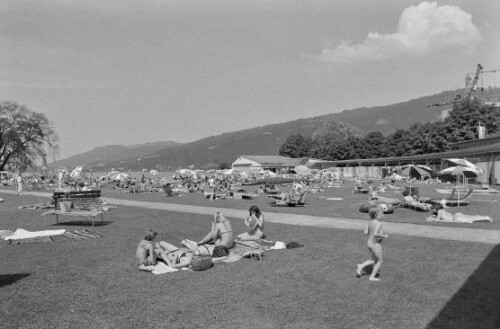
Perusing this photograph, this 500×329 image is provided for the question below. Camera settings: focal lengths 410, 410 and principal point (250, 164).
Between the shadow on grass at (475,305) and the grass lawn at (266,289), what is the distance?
0.05ft

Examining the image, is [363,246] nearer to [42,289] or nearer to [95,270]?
[95,270]

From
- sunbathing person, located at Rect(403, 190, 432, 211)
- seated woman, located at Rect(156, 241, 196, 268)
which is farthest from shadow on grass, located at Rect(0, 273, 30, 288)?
sunbathing person, located at Rect(403, 190, 432, 211)

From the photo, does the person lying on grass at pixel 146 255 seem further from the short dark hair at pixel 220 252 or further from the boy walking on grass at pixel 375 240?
the boy walking on grass at pixel 375 240

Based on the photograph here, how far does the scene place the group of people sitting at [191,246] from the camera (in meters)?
8.46

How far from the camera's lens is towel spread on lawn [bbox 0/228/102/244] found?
11.4 meters

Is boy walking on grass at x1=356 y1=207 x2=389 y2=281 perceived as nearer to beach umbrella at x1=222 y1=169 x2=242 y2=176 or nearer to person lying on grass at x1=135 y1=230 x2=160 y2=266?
person lying on grass at x1=135 y1=230 x2=160 y2=266

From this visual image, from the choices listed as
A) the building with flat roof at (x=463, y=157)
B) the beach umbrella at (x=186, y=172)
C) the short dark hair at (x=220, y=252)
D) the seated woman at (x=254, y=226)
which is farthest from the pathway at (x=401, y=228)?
the beach umbrella at (x=186, y=172)

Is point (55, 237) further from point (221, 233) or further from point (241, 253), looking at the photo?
point (241, 253)

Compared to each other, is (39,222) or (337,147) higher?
(337,147)

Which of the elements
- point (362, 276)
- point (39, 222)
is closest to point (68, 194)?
point (39, 222)

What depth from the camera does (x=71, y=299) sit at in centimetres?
649

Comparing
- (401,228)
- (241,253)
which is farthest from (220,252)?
(401,228)

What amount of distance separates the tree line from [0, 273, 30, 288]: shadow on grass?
5704 cm

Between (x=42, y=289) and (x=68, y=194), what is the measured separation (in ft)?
38.9
